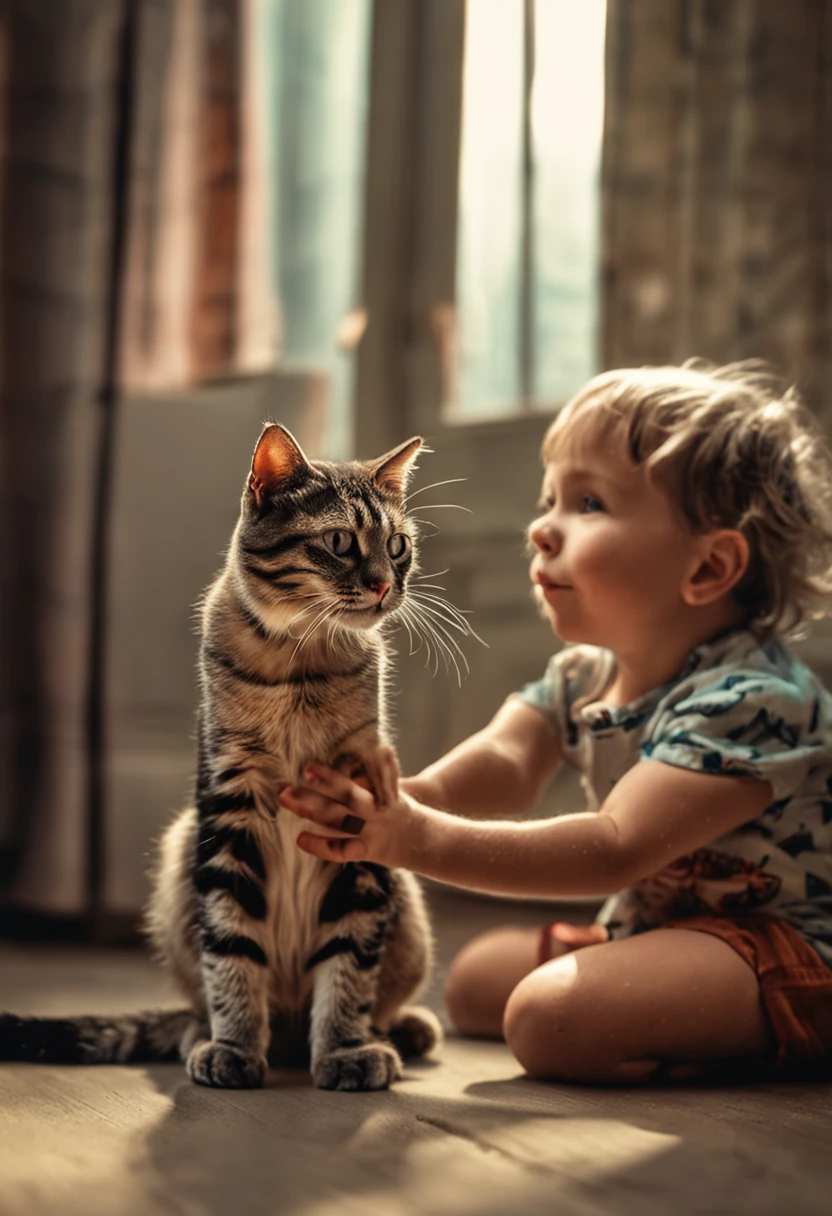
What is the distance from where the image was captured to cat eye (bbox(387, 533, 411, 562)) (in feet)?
3.51

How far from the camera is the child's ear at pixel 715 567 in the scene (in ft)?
3.97

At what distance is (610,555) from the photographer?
1203 mm

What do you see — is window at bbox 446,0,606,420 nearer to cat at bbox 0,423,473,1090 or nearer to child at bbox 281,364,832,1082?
child at bbox 281,364,832,1082

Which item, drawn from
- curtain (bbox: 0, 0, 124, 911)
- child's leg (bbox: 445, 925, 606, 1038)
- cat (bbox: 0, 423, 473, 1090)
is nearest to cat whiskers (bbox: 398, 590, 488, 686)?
cat (bbox: 0, 423, 473, 1090)

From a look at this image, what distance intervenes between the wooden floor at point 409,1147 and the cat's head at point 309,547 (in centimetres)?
39

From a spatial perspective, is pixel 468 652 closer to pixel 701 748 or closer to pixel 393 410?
pixel 393 410

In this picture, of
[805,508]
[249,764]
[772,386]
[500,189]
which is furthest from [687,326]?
[249,764]

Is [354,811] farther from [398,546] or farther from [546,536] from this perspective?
[546,536]

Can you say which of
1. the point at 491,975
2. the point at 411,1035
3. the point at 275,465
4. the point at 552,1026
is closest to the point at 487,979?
the point at 491,975

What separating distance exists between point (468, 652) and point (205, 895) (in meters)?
1.07

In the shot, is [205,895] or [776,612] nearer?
[205,895]

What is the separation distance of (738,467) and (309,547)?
18.1 inches

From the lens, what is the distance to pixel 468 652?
82.0 inches

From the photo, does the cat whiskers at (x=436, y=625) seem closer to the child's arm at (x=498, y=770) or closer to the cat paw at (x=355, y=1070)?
the child's arm at (x=498, y=770)
